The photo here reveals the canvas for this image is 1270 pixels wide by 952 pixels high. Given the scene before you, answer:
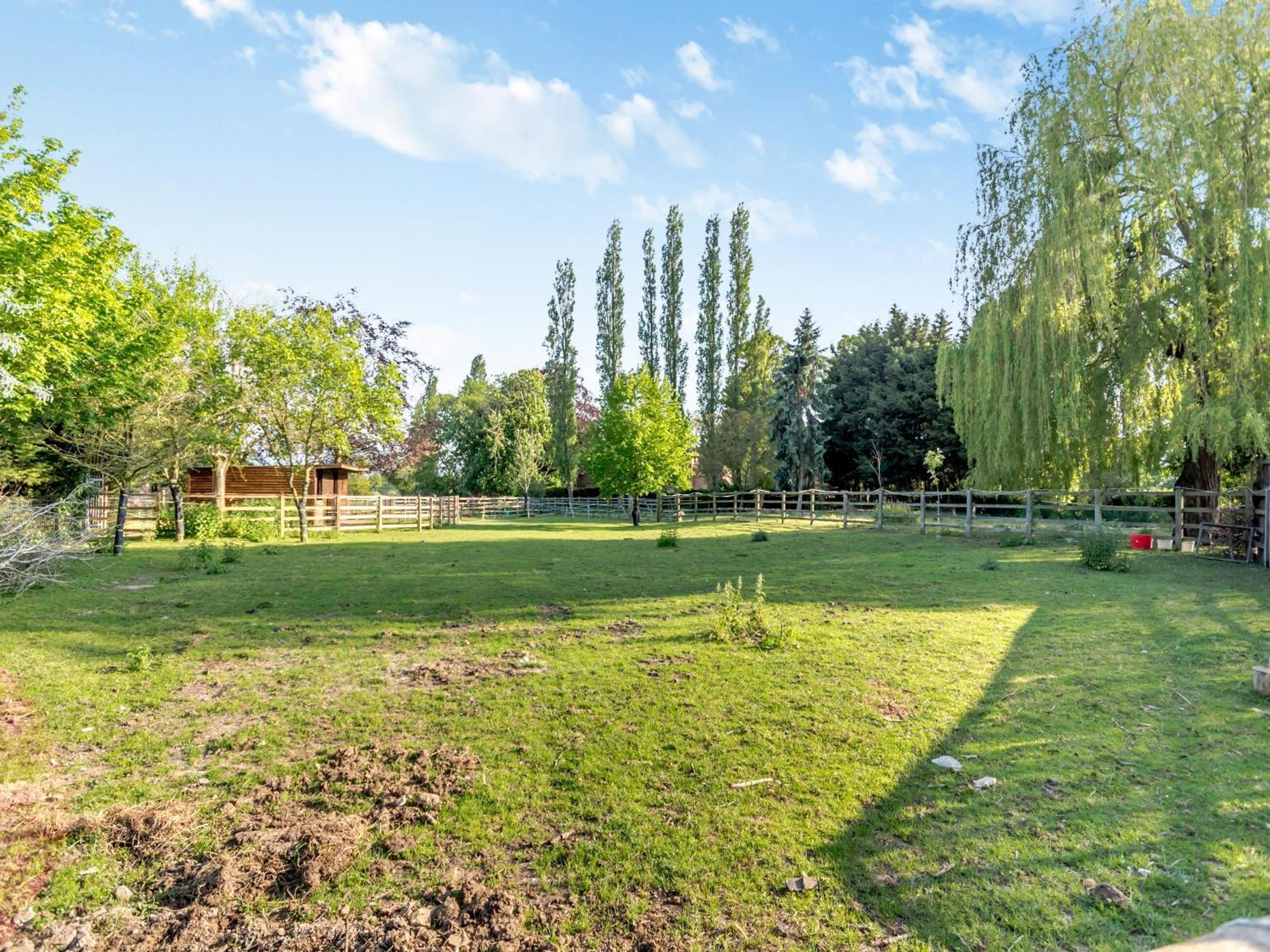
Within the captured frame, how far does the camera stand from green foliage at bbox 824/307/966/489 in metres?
34.8

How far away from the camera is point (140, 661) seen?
5539 millimetres

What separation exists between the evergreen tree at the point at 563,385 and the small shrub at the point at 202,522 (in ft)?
83.6

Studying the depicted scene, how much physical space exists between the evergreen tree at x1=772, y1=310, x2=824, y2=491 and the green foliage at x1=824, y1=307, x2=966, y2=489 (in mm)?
1277

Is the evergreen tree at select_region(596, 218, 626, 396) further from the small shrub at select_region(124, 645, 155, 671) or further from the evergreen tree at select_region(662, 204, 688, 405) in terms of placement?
the small shrub at select_region(124, 645, 155, 671)

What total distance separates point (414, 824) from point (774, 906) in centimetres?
177

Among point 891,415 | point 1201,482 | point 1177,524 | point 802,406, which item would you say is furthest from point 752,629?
point 891,415

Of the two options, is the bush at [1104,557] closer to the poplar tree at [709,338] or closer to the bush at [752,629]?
the bush at [752,629]

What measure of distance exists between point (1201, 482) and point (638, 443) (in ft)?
59.4

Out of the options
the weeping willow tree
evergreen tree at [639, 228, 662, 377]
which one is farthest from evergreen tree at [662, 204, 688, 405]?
the weeping willow tree

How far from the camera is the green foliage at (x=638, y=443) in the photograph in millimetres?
26953

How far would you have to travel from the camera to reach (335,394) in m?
19.9

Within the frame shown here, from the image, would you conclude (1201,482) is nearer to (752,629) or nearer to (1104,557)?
(1104,557)

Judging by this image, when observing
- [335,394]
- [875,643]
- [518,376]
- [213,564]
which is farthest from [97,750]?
[518,376]

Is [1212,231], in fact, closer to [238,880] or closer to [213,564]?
[238,880]
